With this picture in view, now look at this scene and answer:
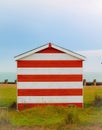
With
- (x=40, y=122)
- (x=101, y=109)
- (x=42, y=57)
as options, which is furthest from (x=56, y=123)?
(x=42, y=57)

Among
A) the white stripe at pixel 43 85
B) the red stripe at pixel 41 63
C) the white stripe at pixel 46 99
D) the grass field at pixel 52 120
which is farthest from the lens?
the red stripe at pixel 41 63

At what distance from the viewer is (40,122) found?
18.1m

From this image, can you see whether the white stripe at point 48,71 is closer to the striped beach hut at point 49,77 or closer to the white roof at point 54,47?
the striped beach hut at point 49,77

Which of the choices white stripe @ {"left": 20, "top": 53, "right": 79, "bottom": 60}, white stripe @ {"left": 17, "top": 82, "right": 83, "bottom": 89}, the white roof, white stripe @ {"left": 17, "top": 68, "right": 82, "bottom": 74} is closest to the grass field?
white stripe @ {"left": 17, "top": 82, "right": 83, "bottom": 89}

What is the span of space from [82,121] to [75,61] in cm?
671

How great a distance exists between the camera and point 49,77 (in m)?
24.2

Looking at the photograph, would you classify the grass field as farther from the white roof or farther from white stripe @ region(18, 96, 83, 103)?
the white roof

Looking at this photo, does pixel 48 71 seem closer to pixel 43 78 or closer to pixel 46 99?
pixel 43 78

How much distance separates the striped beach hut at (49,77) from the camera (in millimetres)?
24031

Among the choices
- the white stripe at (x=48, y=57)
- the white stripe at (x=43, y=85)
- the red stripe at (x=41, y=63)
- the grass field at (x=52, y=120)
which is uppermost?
the white stripe at (x=48, y=57)

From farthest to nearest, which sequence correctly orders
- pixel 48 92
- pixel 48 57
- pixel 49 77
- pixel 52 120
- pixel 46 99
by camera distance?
pixel 48 57
pixel 49 77
pixel 48 92
pixel 46 99
pixel 52 120

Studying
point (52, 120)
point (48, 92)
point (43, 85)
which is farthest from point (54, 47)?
point (52, 120)

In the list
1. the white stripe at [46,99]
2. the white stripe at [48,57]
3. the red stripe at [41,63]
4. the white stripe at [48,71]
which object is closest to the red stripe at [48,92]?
the white stripe at [46,99]

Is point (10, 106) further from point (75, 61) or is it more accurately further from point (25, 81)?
point (75, 61)
